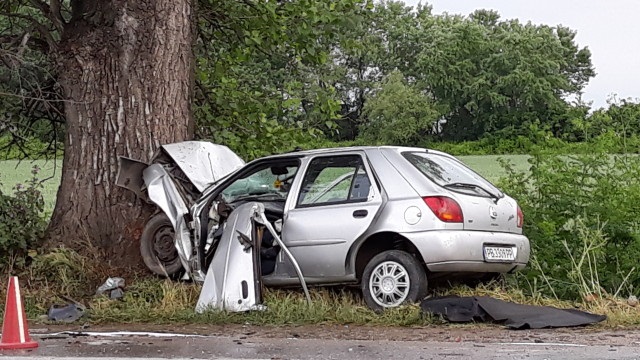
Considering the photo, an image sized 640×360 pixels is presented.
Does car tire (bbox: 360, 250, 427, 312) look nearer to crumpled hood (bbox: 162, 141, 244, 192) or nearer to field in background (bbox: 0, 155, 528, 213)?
crumpled hood (bbox: 162, 141, 244, 192)

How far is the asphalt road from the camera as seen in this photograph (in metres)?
7.23

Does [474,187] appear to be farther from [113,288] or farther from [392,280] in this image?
[113,288]

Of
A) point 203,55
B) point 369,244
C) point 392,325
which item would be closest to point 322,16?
point 203,55

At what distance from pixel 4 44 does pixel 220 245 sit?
5394mm

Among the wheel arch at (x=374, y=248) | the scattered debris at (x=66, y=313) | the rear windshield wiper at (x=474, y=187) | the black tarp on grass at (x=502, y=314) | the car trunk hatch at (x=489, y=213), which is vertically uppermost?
the rear windshield wiper at (x=474, y=187)

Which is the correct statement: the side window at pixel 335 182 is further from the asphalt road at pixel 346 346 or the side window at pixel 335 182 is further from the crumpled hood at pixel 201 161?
A: the asphalt road at pixel 346 346

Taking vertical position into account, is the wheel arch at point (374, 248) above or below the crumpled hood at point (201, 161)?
below

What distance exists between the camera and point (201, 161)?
11.4 meters

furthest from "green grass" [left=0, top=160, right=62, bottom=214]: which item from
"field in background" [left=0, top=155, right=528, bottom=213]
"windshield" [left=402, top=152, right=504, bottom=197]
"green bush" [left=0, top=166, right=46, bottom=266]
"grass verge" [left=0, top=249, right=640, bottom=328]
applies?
"windshield" [left=402, top=152, right=504, bottom=197]

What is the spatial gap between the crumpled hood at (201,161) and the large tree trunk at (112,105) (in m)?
0.71

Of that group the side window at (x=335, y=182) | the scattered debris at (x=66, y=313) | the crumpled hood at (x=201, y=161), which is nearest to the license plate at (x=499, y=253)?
the side window at (x=335, y=182)

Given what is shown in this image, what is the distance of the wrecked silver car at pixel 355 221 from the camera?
941cm

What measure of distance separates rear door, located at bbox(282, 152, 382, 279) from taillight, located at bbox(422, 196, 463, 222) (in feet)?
1.90

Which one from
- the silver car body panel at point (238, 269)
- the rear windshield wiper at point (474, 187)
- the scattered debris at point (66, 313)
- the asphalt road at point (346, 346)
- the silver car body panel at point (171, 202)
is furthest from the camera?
the silver car body panel at point (171, 202)
